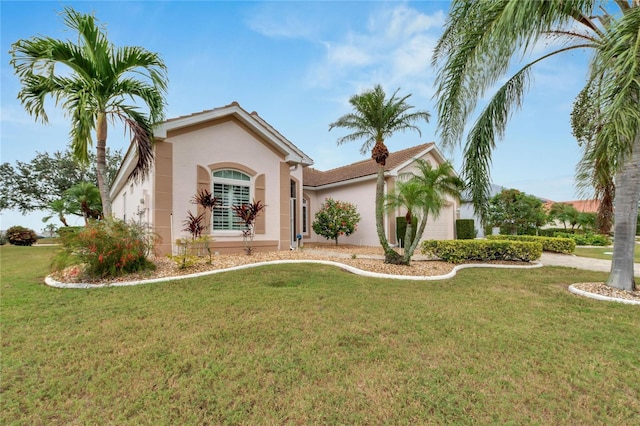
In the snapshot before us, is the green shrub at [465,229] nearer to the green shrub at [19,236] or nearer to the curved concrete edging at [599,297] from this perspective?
the curved concrete edging at [599,297]

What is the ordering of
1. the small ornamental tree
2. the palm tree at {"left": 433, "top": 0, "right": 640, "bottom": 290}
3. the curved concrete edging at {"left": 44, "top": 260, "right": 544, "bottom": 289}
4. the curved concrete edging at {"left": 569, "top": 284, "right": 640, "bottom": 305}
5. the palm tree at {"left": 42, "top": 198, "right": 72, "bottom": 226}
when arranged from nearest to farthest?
the palm tree at {"left": 433, "top": 0, "right": 640, "bottom": 290} < the curved concrete edging at {"left": 569, "top": 284, "right": 640, "bottom": 305} < the curved concrete edging at {"left": 44, "top": 260, "right": 544, "bottom": 289} < the small ornamental tree < the palm tree at {"left": 42, "top": 198, "right": 72, "bottom": 226}

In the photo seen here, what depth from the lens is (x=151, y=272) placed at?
8.51m

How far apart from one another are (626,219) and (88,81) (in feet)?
50.2

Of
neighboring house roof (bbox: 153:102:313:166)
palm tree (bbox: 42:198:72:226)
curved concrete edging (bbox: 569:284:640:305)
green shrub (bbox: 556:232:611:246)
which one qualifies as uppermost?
neighboring house roof (bbox: 153:102:313:166)

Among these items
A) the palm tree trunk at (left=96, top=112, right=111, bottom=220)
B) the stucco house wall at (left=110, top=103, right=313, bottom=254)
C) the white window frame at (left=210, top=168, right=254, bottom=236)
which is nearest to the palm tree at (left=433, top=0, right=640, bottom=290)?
the stucco house wall at (left=110, top=103, right=313, bottom=254)

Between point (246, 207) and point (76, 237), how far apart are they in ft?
17.6

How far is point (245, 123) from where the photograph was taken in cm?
1264

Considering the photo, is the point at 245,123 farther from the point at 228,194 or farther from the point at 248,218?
the point at 248,218

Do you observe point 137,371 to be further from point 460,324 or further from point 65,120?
point 65,120

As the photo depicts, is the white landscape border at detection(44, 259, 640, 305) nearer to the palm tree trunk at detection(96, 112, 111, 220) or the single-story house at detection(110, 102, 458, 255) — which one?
the palm tree trunk at detection(96, 112, 111, 220)

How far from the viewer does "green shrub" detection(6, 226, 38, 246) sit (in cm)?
2525

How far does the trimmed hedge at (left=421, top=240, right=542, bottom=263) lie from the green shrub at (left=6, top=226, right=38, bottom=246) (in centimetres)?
3364

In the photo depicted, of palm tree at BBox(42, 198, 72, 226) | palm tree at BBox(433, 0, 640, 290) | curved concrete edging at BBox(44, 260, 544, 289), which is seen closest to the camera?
palm tree at BBox(433, 0, 640, 290)

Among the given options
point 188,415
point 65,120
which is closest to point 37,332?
point 188,415
